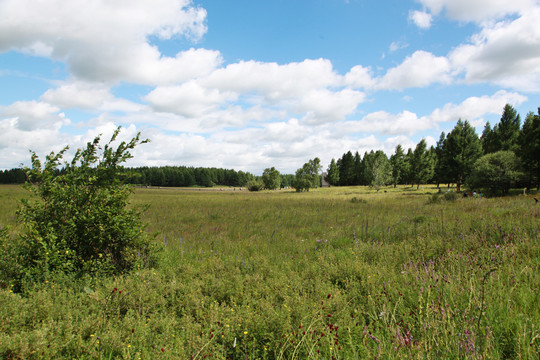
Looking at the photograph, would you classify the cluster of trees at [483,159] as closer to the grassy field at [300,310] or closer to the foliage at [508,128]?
the foliage at [508,128]

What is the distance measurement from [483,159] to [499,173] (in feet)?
11.3

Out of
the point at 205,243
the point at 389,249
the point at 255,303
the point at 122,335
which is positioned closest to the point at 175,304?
the point at 122,335

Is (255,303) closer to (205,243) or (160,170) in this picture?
(205,243)

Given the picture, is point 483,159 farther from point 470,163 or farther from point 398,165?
point 398,165

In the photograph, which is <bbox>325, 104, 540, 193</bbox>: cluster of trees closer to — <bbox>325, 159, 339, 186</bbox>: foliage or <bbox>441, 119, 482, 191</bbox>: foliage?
<bbox>441, 119, 482, 191</bbox>: foliage

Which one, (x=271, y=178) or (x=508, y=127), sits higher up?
(x=508, y=127)

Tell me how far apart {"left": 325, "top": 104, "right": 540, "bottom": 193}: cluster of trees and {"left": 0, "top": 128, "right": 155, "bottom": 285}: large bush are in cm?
3420

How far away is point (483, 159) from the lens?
97.6ft

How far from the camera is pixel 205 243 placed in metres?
7.64

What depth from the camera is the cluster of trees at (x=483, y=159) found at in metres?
27.3

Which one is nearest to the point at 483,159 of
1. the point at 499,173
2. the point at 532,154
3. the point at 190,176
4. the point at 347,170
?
the point at 499,173

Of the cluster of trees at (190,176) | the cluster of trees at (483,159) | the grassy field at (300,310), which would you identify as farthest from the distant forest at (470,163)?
the cluster of trees at (190,176)

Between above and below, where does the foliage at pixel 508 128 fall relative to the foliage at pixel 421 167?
above

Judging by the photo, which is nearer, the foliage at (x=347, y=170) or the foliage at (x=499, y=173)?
the foliage at (x=499, y=173)
